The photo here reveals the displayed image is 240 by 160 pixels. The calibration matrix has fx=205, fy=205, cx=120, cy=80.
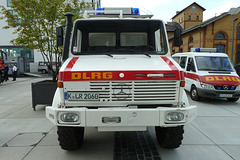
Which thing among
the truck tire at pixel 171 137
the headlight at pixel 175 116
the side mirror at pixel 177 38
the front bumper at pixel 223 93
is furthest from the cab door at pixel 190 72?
the headlight at pixel 175 116

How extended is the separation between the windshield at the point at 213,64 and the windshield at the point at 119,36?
4.77m

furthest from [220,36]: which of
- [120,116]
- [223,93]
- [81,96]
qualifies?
[81,96]

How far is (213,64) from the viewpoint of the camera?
27.3 feet

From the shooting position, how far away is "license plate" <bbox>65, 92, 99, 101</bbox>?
9.87 ft

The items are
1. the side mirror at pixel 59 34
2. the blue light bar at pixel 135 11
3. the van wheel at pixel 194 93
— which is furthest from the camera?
the van wheel at pixel 194 93

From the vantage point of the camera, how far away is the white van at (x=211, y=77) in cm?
747

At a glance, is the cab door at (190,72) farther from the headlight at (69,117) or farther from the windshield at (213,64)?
the headlight at (69,117)

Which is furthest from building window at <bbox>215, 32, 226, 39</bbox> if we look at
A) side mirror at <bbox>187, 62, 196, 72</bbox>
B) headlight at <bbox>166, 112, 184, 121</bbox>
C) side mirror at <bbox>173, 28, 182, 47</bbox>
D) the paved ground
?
headlight at <bbox>166, 112, 184, 121</bbox>

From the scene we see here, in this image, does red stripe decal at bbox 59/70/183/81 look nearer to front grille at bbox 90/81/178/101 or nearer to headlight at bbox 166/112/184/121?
front grille at bbox 90/81/178/101

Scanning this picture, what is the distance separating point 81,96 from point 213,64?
22.6 ft

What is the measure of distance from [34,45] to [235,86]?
7625 millimetres

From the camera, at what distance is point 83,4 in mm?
8586

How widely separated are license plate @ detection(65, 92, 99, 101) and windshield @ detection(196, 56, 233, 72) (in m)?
6.33

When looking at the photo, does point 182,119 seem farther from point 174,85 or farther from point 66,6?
point 66,6
